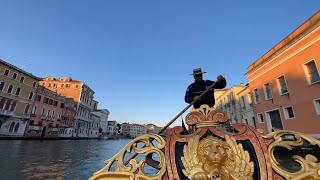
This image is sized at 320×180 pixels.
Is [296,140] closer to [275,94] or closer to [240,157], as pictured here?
[240,157]

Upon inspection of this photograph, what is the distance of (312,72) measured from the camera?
10.3 meters

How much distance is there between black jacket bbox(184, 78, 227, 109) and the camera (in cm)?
238

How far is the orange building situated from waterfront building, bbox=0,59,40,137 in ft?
104

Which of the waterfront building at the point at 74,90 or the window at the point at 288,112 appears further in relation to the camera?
the waterfront building at the point at 74,90

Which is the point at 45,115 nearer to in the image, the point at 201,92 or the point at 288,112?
the point at 288,112

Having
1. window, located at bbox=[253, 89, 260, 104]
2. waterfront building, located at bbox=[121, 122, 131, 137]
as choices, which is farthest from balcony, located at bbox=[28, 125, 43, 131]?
waterfront building, located at bbox=[121, 122, 131, 137]

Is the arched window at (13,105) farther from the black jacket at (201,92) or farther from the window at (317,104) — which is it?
the window at (317,104)

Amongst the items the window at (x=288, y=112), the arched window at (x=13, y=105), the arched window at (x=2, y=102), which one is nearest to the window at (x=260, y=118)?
the window at (x=288, y=112)

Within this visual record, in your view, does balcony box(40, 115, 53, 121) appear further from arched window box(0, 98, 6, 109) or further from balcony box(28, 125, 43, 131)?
arched window box(0, 98, 6, 109)

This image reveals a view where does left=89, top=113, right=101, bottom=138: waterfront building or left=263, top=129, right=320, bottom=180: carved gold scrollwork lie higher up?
left=89, top=113, right=101, bottom=138: waterfront building

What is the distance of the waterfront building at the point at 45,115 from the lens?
3006cm

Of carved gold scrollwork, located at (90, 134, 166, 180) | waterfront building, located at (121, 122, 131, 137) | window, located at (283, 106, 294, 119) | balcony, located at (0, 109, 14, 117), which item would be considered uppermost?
waterfront building, located at (121, 122, 131, 137)

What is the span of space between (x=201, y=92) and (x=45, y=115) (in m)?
37.9

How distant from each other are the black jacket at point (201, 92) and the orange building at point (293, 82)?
35.4 feet
